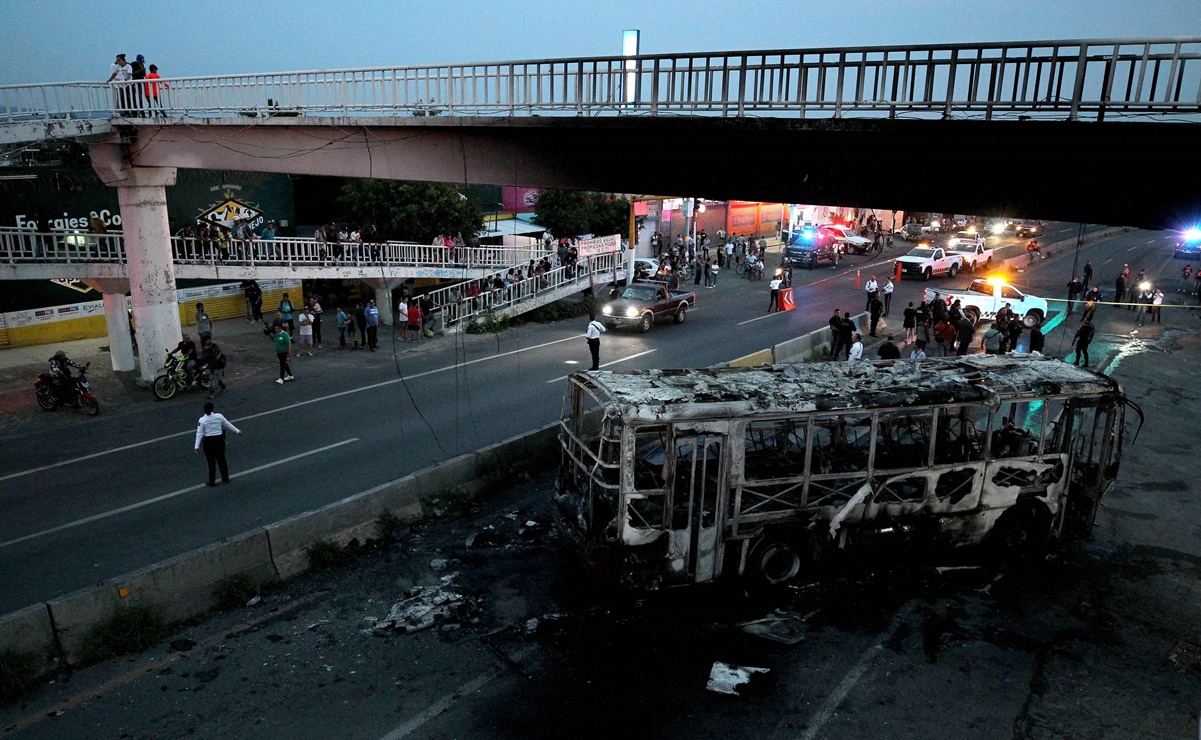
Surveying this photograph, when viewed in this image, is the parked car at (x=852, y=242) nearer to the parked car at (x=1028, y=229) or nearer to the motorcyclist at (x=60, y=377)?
the parked car at (x=1028, y=229)

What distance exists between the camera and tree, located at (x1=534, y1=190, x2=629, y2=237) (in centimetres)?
4000

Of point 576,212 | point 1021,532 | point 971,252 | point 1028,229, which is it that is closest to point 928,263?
point 971,252

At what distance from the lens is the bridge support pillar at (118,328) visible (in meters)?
22.4

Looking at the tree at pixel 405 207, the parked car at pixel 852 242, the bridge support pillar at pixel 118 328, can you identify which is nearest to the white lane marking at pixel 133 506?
the bridge support pillar at pixel 118 328

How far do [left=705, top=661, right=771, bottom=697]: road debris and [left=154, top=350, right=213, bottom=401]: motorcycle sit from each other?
15.4m

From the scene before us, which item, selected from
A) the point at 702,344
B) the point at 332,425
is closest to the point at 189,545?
the point at 332,425

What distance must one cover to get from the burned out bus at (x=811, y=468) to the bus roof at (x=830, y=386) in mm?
28

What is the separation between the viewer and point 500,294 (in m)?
28.4

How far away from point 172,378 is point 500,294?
1129 centimetres

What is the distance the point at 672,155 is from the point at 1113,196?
672 centimetres

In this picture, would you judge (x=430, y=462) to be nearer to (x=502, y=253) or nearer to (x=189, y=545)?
(x=189, y=545)

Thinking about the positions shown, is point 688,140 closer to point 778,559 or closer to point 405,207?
point 778,559

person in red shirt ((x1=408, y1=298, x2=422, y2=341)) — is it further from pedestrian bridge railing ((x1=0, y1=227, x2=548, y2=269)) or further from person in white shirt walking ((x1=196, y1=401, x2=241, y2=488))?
person in white shirt walking ((x1=196, y1=401, x2=241, y2=488))

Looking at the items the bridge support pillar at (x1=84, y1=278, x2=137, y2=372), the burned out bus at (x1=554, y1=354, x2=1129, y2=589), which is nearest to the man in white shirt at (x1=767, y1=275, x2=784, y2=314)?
the burned out bus at (x1=554, y1=354, x2=1129, y2=589)
